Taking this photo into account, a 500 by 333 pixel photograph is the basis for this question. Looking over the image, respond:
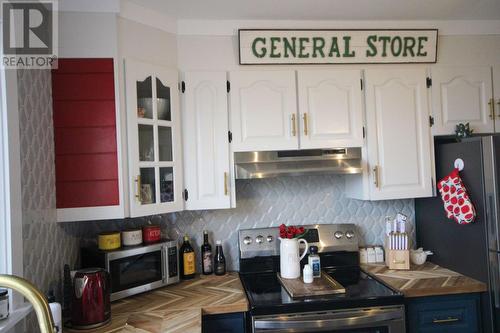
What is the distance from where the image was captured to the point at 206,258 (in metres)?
2.35

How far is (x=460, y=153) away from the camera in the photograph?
2123mm

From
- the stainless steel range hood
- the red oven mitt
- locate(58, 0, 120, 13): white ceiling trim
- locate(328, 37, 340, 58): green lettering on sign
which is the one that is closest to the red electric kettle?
the stainless steel range hood

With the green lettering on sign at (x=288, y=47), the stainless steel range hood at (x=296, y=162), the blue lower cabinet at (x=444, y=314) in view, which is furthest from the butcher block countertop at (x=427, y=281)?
the green lettering on sign at (x=288, y=47)

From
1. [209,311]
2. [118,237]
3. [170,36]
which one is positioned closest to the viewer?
[209,311]

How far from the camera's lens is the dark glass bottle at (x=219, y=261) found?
2.35 metres

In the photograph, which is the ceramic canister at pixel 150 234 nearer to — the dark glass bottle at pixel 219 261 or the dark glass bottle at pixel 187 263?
the dark glass bottle at pixel 187 263

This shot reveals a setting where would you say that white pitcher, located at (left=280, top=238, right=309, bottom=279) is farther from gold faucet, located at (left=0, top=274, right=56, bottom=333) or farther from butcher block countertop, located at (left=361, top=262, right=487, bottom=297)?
gold faucet, located at (left=0, top=274, right=56, bottom=333)

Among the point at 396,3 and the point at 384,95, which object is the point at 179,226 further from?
the point at 396,3

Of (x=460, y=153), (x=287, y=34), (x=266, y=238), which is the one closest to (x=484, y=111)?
(x=460, y=153)

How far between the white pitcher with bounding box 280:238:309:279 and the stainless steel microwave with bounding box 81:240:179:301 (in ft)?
2.13

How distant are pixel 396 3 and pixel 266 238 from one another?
5.40 ft

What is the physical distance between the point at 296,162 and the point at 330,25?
921mm

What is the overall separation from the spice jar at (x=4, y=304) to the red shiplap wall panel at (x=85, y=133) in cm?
62

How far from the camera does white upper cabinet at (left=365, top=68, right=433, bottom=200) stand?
7.45 feet
